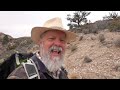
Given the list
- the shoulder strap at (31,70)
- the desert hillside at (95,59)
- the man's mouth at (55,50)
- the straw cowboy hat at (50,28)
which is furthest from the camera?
the desert hillside at (95,59)

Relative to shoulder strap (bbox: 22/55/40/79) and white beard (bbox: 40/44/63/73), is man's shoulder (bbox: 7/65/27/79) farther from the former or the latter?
white beard (bbox: 40/44/63/73)

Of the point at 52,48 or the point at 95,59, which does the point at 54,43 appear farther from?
the point at 95,59

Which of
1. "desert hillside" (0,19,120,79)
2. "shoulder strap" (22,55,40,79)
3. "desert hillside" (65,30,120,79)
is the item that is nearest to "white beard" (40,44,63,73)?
"shoulder strap" (22,55,40,79)

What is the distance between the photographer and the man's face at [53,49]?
11.4 feet

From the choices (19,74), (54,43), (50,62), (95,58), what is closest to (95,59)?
(95,58)

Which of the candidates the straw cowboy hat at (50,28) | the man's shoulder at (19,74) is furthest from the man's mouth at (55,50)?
the man's shoulder at (19,74)

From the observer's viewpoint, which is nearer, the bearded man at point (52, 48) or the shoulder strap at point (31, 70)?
the shoulder strap at point (31, 70)

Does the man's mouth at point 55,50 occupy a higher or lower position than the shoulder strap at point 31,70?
higher

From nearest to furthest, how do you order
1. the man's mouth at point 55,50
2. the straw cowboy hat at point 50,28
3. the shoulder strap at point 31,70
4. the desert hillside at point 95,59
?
the shoulder strap at point 31,70
the man's mouth at point 55,50
the straw cowboy hat at point 50,28
the desert hillside at point 95,59

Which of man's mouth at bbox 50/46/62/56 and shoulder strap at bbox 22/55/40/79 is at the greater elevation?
man's mouth at bbox 50/46/62/56

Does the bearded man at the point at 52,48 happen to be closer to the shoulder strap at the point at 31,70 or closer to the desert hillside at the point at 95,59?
the shoulder strap at the point at 31,70

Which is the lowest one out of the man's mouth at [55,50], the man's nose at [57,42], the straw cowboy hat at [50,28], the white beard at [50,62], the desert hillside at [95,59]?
the desert hillside at [95,59]

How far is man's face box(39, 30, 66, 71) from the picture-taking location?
348cm

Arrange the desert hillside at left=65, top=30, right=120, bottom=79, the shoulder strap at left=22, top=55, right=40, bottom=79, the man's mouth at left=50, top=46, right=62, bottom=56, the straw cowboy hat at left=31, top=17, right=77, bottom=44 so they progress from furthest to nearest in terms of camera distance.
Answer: the desert hillside at left=65, top=30, right=120, bottom=79, the straw cowboy hat at left=31, top=17, right=77, bottom=44, the man's mouth at left=50, top=46, right=62, bottom=56, the shoulder strap at left=22, top=55, right=40, bottom=79
